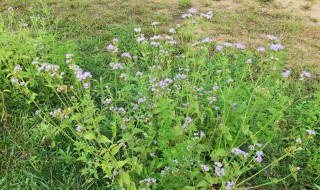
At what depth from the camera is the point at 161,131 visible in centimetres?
250

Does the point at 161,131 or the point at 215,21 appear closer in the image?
the point at 161,131

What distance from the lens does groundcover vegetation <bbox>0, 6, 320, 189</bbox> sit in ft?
7.41

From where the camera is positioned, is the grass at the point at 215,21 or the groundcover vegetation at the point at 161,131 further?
the grass at the point at 215,21

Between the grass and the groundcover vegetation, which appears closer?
the groundcover vegetation

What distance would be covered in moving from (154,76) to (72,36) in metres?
2.54

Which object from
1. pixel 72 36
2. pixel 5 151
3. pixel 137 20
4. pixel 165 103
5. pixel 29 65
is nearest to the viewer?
pixel 165 103

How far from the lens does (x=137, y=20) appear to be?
5.27 m

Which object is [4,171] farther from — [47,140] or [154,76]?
[154,76]

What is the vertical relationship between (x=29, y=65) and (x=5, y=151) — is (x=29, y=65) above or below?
above

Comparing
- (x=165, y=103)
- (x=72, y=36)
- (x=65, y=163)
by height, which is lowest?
(x=65, y=163)

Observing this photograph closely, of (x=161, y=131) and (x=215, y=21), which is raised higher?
(x=161, y=131)

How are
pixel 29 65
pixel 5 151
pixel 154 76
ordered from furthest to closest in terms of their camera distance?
pixel 29 65 → pixel 5 151 → pixel 154 76

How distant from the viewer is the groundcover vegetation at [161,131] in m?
2.26

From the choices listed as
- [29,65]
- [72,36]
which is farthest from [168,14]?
[29,65]
